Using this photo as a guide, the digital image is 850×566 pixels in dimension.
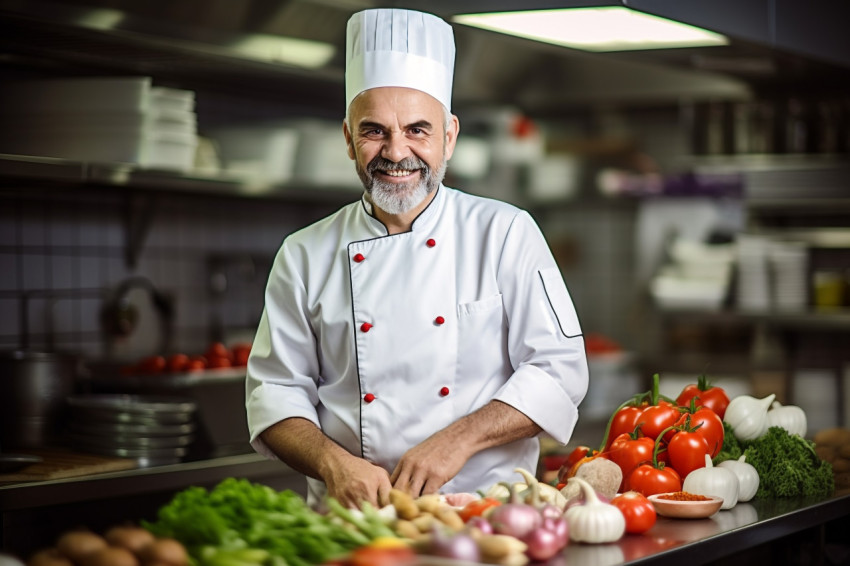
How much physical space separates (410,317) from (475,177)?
2867 millimetres

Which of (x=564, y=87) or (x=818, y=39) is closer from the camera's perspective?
(x=818, y=39)

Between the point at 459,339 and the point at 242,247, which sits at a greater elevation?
the point at 242,247

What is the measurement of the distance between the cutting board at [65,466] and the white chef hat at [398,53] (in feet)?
4.50

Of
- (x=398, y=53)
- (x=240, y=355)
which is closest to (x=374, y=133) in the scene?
(x=398, y=53)

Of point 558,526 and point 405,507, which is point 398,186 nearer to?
point 405,507

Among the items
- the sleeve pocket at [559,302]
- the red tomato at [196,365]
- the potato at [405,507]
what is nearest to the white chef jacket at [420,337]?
the sleeve pocket at [559,302]

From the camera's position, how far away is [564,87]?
5.59m

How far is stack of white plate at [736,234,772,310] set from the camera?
5.04m

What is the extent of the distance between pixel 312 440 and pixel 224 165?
6.13ft

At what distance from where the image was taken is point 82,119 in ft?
11.0

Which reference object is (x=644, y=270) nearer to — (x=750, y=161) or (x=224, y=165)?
(x=750, y=161)

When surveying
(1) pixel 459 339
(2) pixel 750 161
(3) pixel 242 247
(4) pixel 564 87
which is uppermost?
(4) pixel 564 87

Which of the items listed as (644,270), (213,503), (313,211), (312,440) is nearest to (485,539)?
(213,503)

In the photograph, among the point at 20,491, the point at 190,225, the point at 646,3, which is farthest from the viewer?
the point at 190,225
